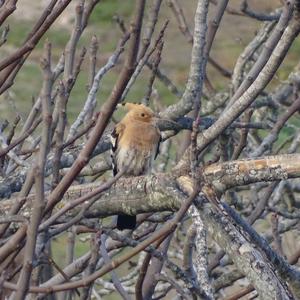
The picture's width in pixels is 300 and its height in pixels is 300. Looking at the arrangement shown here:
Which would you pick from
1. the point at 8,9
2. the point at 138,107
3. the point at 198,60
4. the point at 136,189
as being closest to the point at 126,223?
the point at 198,60

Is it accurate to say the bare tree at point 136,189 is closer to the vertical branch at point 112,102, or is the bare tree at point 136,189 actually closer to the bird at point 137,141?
the vertical branch at point 112,102

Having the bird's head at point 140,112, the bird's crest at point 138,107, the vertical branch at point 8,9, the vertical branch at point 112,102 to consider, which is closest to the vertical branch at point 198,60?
the vertical branch at point 8,9

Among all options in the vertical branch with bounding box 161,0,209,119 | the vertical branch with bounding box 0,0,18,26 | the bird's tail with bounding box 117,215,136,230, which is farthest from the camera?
the bird's tail with bounding box 117,215,136,230

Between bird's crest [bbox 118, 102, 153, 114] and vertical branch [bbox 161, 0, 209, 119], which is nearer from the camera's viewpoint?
vertical branch [bbox 161, 0, 209, 119]

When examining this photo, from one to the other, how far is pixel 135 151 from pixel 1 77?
101 inches

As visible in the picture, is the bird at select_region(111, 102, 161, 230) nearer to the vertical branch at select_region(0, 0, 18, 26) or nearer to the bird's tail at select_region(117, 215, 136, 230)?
the bird's tail at select_region(117, 215, 136, 230)

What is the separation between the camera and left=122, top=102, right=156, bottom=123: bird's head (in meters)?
5.51

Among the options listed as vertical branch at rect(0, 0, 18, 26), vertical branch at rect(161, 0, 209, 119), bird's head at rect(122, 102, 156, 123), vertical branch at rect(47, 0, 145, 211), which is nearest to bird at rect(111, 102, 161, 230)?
bird's head at rect(122, 102, 156, 123)

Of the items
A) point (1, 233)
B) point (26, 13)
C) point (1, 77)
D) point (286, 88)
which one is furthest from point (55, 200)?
point (26, 13)

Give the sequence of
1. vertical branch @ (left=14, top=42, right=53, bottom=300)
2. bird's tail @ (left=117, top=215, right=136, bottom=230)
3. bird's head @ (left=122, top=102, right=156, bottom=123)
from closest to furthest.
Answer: vertical branch @ (left=14, top=42, right=53, bottom=300) → bird's tail @ (left=117, top=215, right=136, bottom=230) → bird's head @ (left=122, top=102, right=156, bottom=123)

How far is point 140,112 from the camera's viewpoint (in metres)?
5.67

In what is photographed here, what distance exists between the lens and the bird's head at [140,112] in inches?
217

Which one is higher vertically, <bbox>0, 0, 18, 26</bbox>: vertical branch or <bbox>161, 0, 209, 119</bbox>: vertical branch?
<bbox>161, 0, 209, 119</bbox>: vertical branch

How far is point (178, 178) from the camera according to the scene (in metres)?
2.97
